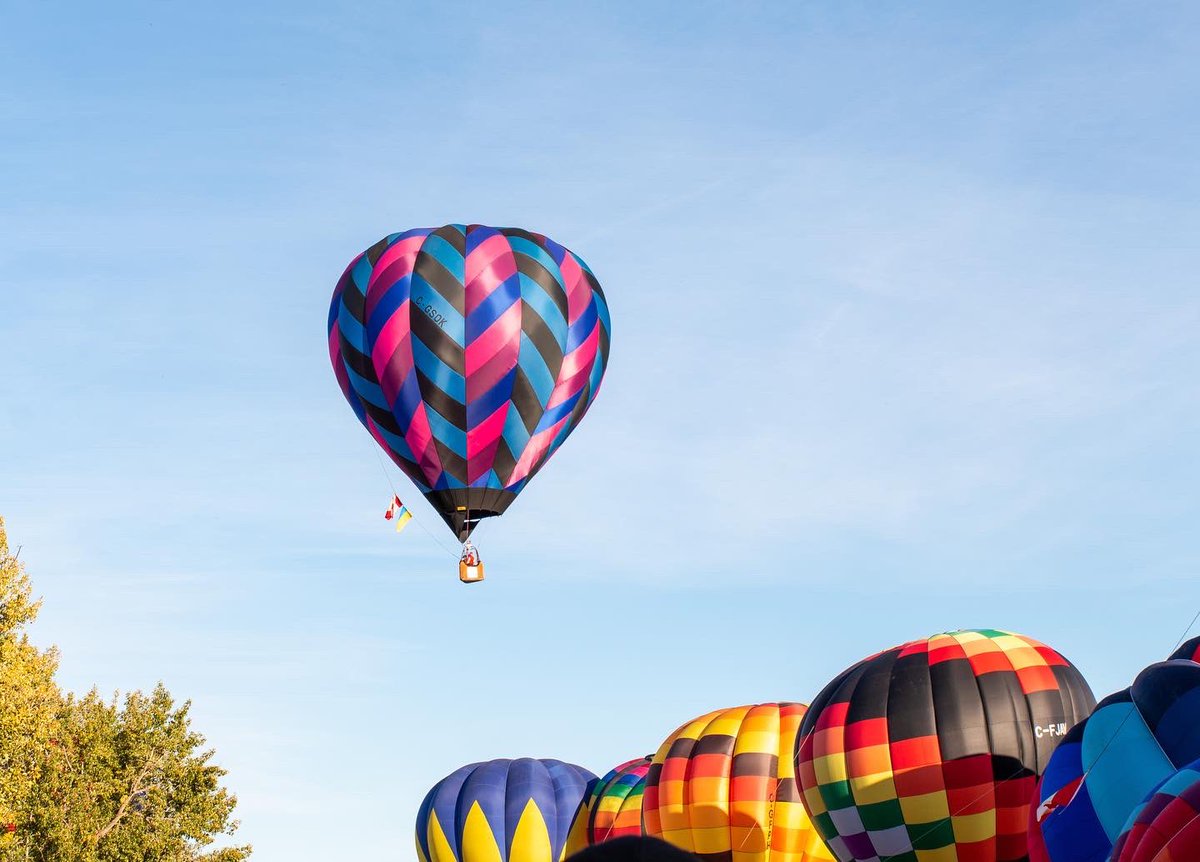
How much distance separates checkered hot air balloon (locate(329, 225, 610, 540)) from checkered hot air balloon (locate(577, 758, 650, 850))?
9.48m

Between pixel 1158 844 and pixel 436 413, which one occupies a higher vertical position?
pixel 436 413

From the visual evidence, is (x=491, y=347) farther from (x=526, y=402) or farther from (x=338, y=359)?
(x=338, y=359)

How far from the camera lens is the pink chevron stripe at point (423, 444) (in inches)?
1009

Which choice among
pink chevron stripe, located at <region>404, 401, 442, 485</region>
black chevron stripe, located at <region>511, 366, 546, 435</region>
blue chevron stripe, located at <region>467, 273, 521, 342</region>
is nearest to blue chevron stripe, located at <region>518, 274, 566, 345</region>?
blue chevron stripe, located at <region>467, 273, 521, 342</region>

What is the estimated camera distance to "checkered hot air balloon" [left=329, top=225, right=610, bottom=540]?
82.9ft

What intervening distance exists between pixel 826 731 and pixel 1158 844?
11382mm

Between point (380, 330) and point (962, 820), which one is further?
point (380, 330)

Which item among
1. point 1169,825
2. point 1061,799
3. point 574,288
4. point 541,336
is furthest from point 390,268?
point 1169,825

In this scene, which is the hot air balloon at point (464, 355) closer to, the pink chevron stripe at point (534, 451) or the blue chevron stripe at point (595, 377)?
the pink chevron stripe at point (534, 451)

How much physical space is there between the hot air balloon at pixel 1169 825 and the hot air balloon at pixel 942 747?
30.0 ft

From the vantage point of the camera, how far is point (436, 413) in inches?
1004

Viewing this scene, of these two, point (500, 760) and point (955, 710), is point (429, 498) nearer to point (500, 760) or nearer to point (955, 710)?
point (955, 710)

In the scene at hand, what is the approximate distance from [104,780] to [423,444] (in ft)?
27.2

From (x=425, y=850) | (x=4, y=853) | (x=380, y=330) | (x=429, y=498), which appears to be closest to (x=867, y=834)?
(x=429, y=498)
